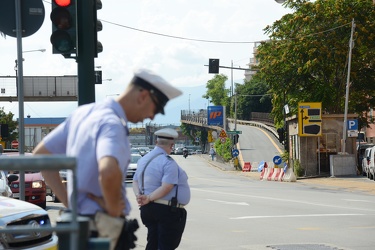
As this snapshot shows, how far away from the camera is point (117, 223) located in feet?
13.6

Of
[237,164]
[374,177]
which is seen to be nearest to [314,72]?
[374,177]

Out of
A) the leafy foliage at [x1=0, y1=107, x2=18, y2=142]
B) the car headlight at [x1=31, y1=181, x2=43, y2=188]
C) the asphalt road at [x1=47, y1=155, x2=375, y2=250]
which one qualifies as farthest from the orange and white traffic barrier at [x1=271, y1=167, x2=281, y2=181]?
the leafy foliage at [x1=0, y1=107, x2=18, y2=142]

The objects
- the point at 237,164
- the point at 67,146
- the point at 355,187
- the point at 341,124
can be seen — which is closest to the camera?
the point at 67,146

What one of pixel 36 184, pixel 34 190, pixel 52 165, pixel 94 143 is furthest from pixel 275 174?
pixel 52 165

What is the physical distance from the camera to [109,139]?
407 cm

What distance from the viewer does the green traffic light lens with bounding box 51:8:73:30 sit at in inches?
386

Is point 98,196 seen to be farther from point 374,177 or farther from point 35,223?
point 374,177

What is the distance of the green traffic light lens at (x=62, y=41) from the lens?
966 cm

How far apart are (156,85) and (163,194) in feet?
15.6

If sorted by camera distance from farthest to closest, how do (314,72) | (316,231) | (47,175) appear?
(314,72) → (316,231) → (47,175)

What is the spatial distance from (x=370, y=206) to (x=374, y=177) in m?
19.7

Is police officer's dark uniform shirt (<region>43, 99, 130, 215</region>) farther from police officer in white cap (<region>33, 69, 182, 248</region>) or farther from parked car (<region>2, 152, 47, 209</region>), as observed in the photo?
parked car (<region>2, 152, 47, 209</region>)

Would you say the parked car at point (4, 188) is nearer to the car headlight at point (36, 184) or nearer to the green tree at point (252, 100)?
the car headlight at point (36, 184)

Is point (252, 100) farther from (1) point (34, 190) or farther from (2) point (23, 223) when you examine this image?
(2) point (23, 223)
